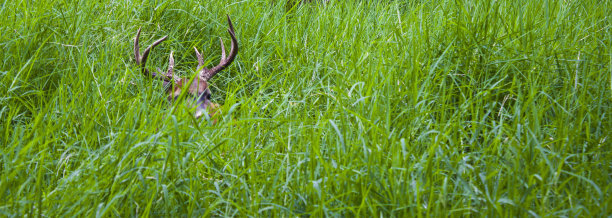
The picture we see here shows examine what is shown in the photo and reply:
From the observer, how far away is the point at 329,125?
2.18 meters

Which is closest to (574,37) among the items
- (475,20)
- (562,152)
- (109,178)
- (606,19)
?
(606,19)

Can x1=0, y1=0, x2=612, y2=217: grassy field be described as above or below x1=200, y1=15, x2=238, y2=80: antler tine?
above

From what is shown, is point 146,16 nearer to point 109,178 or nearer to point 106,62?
point 106,62

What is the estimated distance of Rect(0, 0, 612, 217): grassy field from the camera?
176 cm

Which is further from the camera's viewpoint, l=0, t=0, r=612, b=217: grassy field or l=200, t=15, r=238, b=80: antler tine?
l=200, t=15, r=238, b=80: antler tine

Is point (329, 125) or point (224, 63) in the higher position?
point (329, 125)

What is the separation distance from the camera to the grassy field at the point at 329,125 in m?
1.76

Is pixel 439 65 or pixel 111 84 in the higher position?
pixel 439 65

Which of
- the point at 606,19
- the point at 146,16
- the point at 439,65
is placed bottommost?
the point at 146,16

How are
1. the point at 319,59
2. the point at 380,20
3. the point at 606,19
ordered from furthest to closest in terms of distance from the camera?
the point at 380,20
the point at 319,59
the point at 606,19

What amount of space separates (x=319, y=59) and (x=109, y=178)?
1.66 meters

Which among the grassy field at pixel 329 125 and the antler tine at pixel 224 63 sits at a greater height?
the grassy field at pixel 329 125

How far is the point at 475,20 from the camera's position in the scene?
9.07 feet

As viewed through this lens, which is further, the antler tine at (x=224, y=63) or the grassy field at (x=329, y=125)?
the antler tine at (x=224, y=63)
